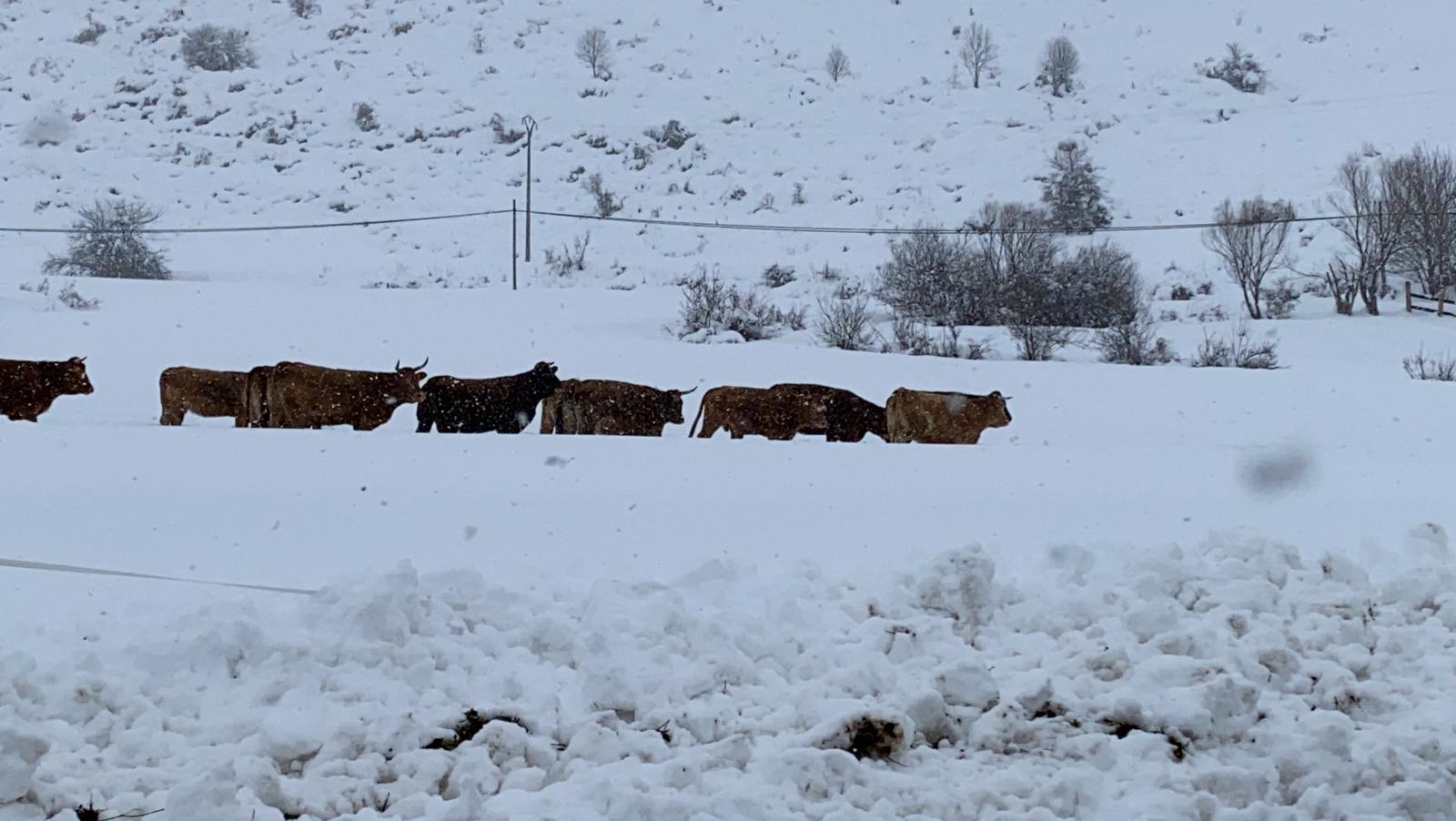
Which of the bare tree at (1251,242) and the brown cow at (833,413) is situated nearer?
the brown cow at (833,413)

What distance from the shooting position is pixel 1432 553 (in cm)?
652

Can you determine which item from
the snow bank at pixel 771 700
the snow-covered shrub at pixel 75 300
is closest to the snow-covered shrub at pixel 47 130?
the snow-covered shrub at pixel 75 300

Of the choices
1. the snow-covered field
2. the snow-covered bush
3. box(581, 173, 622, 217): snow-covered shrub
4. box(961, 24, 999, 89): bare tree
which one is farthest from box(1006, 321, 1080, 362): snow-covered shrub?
the snow-covered bush

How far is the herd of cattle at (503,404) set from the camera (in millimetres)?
12320

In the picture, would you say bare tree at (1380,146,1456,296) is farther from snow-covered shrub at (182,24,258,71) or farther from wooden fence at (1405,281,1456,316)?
snow-covered shrub at (182,24,258,71)

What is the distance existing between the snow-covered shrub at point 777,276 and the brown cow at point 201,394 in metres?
18.1

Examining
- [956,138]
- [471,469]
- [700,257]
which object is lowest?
[471,469]

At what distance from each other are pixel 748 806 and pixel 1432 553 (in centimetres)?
433

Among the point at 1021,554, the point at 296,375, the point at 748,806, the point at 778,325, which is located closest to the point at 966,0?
the point at 778,325

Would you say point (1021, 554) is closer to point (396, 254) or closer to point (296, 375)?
point (296, 375)

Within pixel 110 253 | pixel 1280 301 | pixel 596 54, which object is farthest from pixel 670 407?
pixel 596 54

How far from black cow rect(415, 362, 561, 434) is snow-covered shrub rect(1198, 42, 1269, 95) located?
3710 cm

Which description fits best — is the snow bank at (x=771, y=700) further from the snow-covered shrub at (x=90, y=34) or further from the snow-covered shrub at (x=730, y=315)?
the snow-covered shrub at (x=90, y=34)

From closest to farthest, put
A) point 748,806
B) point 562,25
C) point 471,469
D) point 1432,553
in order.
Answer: point 748,806
point 1432,553
point 471,469
point 562,25
